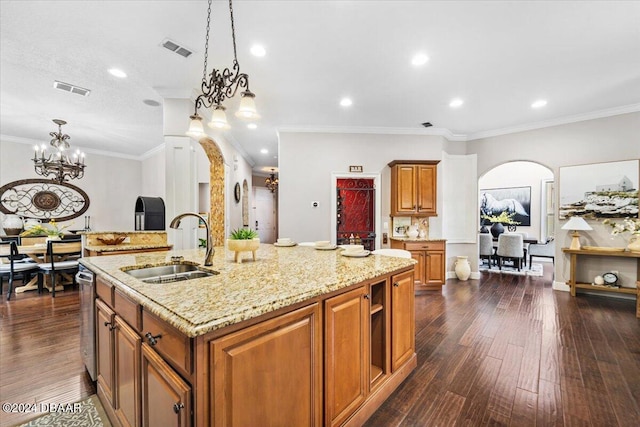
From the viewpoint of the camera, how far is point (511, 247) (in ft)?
20.1

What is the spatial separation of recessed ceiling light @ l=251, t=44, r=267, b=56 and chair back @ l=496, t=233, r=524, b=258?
618cm

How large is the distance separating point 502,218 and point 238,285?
30.2ft

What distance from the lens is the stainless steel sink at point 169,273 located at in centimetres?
177

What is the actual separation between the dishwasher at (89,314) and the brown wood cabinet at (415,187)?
4387 mm

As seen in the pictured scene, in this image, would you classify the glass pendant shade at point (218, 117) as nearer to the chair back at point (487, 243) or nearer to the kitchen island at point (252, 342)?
the kitchen island at point (252, 342)

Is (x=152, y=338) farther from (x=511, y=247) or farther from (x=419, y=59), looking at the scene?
(x=511, y=247)

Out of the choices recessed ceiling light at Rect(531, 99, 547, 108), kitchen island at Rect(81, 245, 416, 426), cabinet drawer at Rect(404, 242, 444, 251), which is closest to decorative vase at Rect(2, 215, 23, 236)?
kitchen island at Rect(81, 245, 416, 426)

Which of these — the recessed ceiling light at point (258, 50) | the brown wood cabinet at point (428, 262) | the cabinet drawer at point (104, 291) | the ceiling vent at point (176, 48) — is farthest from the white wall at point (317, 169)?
the cabinet drawer at point (104, 291)

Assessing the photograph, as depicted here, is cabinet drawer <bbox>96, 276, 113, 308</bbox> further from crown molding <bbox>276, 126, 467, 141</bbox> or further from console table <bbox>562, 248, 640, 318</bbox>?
console table <bbox>562, 248, 640, 318</bbox>

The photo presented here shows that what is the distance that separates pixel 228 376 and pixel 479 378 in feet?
6.95

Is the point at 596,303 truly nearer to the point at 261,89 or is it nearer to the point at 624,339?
the point at 624,339

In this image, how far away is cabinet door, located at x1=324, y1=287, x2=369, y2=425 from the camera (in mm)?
1402

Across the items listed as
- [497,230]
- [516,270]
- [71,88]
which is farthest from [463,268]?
[71,88]

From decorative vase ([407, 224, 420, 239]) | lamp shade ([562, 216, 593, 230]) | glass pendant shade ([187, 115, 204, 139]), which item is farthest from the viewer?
decorative vase ([407, 224, 420, 239])
